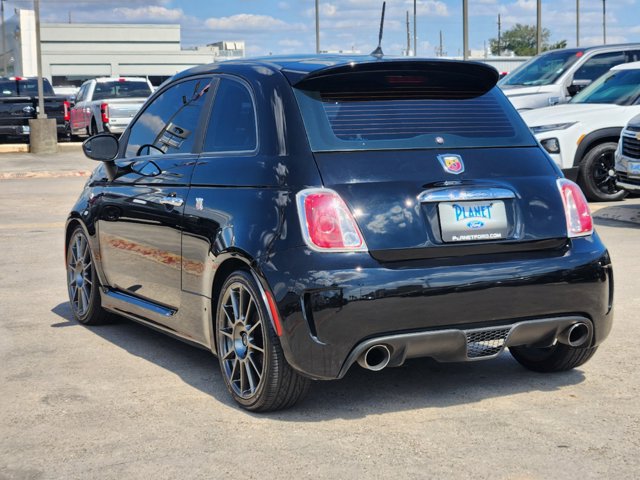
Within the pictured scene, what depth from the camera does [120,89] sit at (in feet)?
100

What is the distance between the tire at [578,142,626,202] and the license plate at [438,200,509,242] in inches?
385

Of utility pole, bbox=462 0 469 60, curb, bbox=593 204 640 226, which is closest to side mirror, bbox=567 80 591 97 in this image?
curb, bbox=593 204 640 226

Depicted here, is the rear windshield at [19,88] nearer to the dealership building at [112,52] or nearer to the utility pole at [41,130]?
the utility pole at [41,130]

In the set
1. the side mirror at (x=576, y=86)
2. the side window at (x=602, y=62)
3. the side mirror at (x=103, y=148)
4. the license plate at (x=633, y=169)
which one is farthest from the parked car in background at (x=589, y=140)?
the side mirror at (x=103, y=148)

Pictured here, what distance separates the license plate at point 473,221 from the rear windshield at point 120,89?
2541cm

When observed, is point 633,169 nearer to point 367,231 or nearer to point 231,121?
point 231,121

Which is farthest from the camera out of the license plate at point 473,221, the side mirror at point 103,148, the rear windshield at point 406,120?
the side mirror at point 103,148

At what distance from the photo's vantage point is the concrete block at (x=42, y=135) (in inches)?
1050

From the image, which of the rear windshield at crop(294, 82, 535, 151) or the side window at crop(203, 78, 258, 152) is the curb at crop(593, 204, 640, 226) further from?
the side window at crop(203, 78, 258, 152)

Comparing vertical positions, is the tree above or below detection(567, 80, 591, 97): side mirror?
above

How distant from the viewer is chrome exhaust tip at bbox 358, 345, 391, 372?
193 inches

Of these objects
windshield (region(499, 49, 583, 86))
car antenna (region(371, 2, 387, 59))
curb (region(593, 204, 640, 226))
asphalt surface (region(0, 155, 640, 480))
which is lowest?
asphalt surface (region(0, 155, 640, 480))

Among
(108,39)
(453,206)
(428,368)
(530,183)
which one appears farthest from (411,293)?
(108,39)

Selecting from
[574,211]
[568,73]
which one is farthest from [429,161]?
[568,73]
